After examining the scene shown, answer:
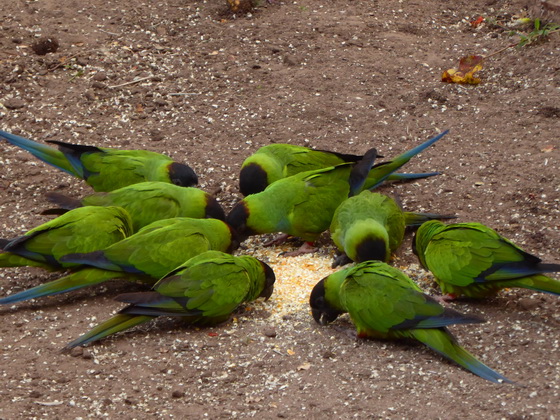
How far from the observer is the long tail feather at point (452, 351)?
167 inches

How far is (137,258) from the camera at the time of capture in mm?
5188

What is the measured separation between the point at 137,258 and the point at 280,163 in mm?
1731

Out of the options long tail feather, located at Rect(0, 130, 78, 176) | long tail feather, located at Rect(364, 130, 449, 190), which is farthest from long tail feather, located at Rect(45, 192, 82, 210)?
long tail feather, located at Rect(364, 130, 449, 190)

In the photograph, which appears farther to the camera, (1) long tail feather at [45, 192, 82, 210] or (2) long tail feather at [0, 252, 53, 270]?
(1) long tail feather at [45, 192, 82, 210]

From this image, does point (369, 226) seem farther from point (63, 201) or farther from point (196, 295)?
point (63, 201)

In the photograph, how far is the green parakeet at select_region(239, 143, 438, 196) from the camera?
6.26m

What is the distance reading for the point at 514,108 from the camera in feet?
23.7

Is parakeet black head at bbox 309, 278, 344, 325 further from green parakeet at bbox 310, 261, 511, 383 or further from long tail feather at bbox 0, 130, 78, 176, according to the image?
long tail feather at bbox 0, 130, 78, 176

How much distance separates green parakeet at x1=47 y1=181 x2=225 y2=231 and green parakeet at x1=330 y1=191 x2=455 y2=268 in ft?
3.08

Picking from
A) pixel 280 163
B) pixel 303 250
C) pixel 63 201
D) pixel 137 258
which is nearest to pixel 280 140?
pixel 280 163

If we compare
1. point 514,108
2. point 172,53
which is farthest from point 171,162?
point 514,108

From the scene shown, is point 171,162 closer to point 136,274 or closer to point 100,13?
point 136,274

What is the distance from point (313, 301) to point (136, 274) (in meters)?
1.19

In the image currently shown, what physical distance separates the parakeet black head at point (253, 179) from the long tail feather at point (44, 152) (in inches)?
54.8
